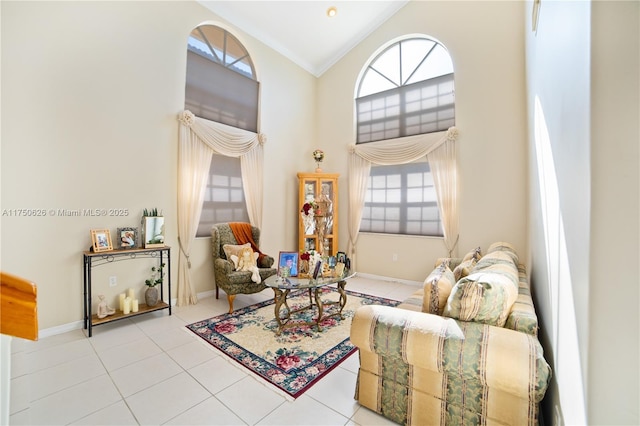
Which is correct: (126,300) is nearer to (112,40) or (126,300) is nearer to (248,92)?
(112,40)

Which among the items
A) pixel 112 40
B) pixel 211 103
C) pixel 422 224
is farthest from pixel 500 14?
pixel 112 40

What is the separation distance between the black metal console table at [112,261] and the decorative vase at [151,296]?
0.15ft

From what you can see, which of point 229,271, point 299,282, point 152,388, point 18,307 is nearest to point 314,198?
point 229,271

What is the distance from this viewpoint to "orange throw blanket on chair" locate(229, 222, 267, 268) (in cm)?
391

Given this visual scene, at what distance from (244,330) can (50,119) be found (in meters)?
2.86

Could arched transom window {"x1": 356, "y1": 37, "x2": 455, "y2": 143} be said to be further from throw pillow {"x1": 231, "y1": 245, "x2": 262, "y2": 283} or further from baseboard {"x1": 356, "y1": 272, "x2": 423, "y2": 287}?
throw pillow {"x1": 231, "y1": 245, "x2": 262, "y2": 283}

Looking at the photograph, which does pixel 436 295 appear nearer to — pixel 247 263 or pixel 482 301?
pixel 482 301

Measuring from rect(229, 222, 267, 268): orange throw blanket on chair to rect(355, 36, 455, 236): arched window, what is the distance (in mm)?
2090

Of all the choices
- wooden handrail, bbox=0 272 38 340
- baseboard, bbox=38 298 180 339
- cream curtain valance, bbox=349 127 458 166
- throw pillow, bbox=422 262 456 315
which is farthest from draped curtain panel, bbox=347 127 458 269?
wooden handrail, bbox=0 272 38 340

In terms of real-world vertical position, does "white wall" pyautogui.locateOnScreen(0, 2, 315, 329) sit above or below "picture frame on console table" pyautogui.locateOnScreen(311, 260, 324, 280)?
above

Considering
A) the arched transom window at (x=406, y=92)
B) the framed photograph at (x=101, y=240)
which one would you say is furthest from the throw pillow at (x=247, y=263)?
the arched transom window at (x=406, y=92)

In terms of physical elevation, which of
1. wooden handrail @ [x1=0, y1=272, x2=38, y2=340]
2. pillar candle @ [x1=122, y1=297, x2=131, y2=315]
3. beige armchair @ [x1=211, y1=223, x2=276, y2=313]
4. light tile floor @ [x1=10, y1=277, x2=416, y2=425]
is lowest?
light tile floor @ [x1=10, y1=277, x2=416, y2=425]

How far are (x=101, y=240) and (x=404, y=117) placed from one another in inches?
183

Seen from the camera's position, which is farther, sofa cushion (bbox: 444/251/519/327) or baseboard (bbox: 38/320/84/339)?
baseboard (bbox: 38/320/84/339)
